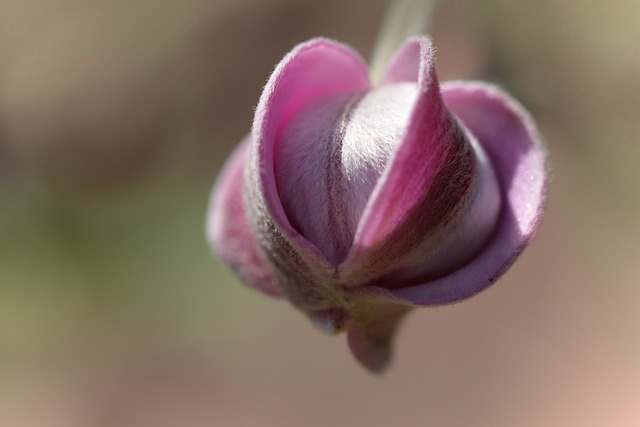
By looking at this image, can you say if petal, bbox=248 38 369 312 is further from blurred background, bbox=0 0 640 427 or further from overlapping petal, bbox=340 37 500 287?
blurred background, bbox=0 0 640 427

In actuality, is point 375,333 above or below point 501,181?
below

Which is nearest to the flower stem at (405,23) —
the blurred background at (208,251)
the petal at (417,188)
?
the blurred background at (208,251)

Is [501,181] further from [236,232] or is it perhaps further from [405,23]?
[405,23]

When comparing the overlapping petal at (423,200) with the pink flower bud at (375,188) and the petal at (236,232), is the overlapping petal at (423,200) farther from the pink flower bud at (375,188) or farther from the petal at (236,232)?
the petal at (236,232)


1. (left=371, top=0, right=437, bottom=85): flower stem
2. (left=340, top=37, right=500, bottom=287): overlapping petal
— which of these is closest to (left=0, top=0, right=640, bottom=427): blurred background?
(left=371, top=0, right=437, bottom=85): flower stem

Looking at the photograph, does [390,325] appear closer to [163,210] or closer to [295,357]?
[295,357]

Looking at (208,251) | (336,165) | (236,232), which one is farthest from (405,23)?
(208,251)

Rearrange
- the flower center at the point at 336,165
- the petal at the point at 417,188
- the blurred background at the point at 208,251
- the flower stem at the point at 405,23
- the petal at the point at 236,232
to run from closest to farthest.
→ 1. the petal at the point at 417,188
2. the flower center at the point at 336,165
3. the petal at the point at 236,232
4. the flower stem at the point at 405,23
5. the blurred background at the point at 208,251
